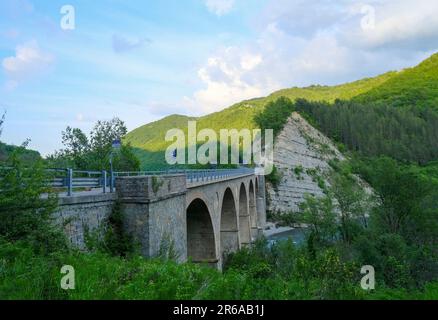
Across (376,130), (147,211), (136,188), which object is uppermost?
(376,130)

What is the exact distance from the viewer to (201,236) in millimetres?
24922

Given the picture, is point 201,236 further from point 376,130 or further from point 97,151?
point 376,130

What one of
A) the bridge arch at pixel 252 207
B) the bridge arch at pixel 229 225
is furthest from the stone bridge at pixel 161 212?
the bridge arch at pixel 252 207

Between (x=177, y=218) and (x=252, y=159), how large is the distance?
66.2m

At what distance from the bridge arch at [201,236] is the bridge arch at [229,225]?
34.8ft

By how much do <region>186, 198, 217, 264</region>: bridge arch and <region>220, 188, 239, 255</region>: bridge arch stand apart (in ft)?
34.8

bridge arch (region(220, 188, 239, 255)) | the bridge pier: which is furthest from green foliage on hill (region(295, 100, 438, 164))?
the bridge pier

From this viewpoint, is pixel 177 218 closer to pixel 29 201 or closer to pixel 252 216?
pixel 29 201

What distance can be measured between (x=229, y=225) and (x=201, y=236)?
1260 cm

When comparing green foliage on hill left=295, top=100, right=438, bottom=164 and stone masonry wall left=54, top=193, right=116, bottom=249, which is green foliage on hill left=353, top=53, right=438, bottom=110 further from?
stone masonry wall left=54, top=193, right=116, bottom=249

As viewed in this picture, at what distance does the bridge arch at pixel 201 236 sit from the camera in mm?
24156

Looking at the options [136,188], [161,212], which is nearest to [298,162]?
[161,212]

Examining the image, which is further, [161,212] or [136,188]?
[161,212]
